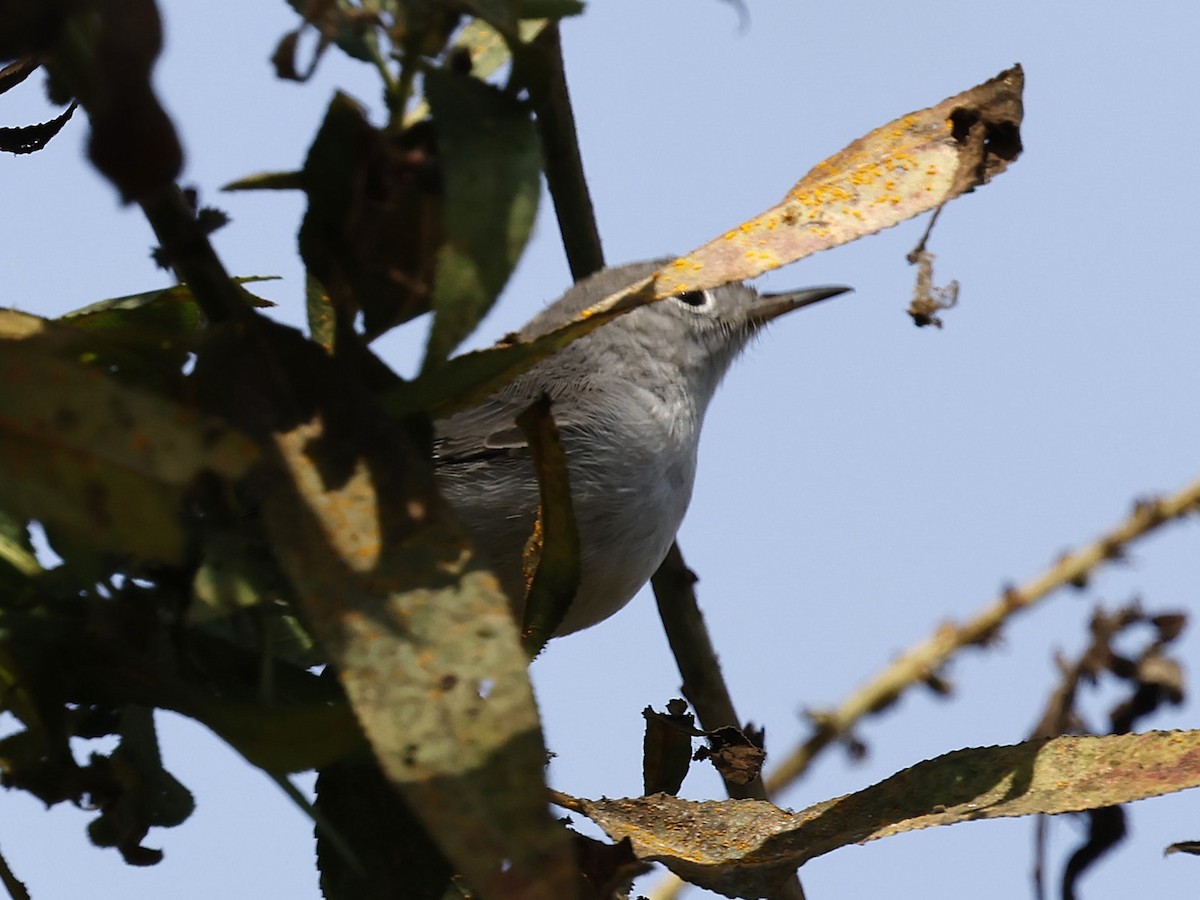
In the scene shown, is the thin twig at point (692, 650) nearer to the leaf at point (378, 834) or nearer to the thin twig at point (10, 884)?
the leaf at point (378, 834)

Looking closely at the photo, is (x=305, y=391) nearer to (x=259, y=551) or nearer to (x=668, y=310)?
(x=259, y=551)

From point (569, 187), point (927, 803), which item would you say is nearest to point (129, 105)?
point (927, 803)

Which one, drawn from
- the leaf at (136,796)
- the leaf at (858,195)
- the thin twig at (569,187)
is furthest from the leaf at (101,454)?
the thin twig at (569,187)

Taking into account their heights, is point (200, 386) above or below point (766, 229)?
below

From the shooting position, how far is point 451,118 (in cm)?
127

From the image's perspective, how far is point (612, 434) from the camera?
14.5 feet

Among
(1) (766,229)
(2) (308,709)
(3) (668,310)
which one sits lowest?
(2) (308,709)

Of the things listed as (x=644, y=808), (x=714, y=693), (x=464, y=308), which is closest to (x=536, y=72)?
(x=464, y=308)

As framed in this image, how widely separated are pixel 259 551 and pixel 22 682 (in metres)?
0.30

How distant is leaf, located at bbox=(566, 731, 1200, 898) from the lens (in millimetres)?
1704

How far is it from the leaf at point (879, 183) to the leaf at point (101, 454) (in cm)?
60

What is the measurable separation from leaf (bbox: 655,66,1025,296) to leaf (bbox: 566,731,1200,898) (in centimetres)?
66

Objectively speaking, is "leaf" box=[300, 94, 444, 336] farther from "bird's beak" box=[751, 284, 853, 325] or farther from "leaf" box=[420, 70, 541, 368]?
"bird's beak" box=[751, 284, 853, 325]

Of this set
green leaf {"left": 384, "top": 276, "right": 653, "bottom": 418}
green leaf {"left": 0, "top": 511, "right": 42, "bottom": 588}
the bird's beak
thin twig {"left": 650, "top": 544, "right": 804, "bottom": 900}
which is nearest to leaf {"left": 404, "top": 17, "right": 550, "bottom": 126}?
green leaf {"left": 384, "top": 276, "right": 653, "bottom": 418}
